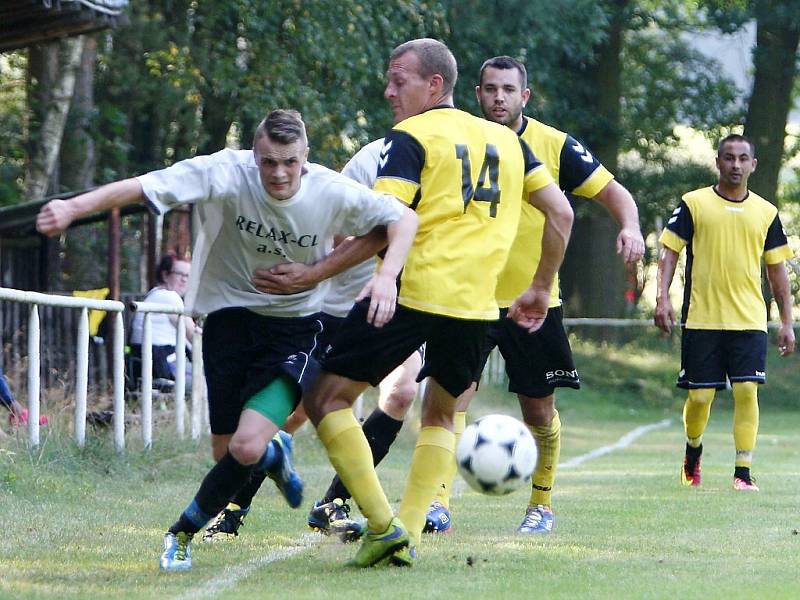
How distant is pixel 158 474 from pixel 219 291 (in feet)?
14.0

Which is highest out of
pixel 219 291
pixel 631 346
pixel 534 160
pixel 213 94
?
pixel 213 94

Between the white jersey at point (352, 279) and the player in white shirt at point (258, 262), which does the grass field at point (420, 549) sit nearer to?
the player in white shirt at point (258, 262)

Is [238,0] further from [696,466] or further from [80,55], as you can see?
[696,466]

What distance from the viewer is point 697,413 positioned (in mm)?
10641

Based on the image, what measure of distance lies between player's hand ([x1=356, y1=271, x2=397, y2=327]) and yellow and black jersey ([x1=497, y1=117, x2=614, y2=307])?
1.91 metres

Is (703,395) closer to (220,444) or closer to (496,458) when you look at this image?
(496,458)

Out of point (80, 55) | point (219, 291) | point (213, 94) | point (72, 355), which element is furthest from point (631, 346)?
point (219, 291)

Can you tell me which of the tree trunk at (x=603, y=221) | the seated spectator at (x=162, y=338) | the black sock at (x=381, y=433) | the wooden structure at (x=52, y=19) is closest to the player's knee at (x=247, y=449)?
the black sock at (x=381, y=433)

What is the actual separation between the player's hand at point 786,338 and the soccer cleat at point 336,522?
4.32 metres

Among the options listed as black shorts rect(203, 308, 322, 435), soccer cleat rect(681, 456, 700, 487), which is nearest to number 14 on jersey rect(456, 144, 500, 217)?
black shorts rect(203, 308, 322, 435)

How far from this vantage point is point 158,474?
10.4 meters

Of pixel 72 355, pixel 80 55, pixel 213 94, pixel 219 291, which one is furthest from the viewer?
pixel 213 94

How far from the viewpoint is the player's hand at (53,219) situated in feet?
16.5

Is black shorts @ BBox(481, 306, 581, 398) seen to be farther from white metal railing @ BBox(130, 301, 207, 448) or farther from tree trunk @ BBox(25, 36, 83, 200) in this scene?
tree trunk @ BBox(25, 36, 83, 200)
